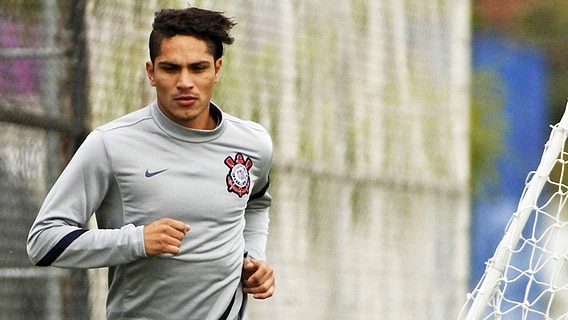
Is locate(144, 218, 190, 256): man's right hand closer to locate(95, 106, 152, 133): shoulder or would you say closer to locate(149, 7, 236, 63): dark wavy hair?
locate(95, 106, 152, 133): shoulder

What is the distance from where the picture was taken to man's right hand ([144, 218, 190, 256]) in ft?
12.1

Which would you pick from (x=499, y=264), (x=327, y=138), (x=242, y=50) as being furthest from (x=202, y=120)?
(x=327, y=138)

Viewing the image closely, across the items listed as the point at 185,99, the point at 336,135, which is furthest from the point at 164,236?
the point at 336,135

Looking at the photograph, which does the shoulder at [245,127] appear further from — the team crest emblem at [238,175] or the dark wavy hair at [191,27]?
the dark wavy hair at [191,27]

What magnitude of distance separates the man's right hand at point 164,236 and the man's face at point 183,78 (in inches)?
14.3

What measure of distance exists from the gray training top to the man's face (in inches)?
2.6

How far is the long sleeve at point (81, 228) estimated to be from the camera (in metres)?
3.79

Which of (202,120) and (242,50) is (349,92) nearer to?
(242,50)

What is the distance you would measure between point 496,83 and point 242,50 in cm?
499

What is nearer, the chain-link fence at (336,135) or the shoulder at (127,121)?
the shoulder at (127,121)

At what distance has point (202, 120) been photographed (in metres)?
4.05

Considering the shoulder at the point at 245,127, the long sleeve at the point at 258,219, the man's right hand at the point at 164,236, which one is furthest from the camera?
the long sleeve at the point at 258,219

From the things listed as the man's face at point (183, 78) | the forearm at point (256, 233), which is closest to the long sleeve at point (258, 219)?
the forearm at point (256, 233)

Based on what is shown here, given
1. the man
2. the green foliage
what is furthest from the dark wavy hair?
the green foliage
